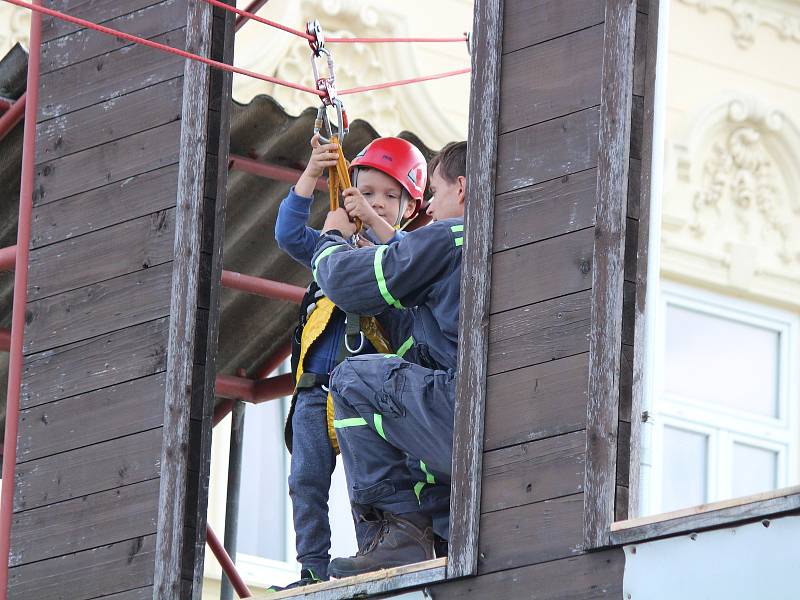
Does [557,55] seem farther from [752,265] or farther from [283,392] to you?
[752,265]

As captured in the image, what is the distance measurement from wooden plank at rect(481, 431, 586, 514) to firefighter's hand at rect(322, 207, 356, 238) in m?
1.37

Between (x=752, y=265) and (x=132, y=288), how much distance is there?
38.0ft

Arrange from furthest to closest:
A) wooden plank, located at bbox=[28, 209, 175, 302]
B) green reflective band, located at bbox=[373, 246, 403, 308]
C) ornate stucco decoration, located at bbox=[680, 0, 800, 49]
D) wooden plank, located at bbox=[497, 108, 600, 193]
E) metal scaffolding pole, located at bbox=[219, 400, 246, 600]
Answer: ornate stucco decoration, located at bbox=[680, 0, 800, 49] < metal scaffolding pole, located at bbox=[219, 400, 246, 600] < wooden plank, located at bbox=[28, 209, 175, 302] < green reflective band, located at bbox=[373, 246, 403, 308] < wooden plank, located at bbox=[497, 108, 600, 193]

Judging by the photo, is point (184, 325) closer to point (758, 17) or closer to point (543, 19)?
point (543, 19)

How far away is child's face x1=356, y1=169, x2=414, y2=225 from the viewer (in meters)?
8.87

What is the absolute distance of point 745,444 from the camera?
20.4 metres

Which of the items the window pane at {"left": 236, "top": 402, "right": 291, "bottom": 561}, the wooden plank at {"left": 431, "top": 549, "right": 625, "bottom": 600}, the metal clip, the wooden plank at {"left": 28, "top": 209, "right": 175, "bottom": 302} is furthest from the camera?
the window pane at {"left": 236, "top": 402, "right": 291, "bottom": 561}

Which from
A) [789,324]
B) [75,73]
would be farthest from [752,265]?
[75,73]

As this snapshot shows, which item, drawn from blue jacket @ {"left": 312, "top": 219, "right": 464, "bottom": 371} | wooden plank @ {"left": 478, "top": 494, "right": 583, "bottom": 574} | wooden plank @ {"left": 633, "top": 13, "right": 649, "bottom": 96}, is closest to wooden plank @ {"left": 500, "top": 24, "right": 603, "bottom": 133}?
wooden plank @ {"left": 633, "top": 13, "right": 649, "bottom": 96}

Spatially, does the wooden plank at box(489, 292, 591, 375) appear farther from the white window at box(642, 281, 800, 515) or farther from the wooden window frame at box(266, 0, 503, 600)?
the white window at box(642, 281, 800, 515)

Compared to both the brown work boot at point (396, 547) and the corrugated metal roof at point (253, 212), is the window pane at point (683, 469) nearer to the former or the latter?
the corrugated metal roof at point (253, 212)

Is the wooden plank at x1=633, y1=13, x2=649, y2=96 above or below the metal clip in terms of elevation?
below

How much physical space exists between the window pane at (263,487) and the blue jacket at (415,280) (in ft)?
29.2

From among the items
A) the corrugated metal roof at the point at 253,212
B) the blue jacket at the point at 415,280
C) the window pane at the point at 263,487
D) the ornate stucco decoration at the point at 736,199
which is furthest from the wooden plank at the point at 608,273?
the ornate stucco decoration at the point at 736,199
